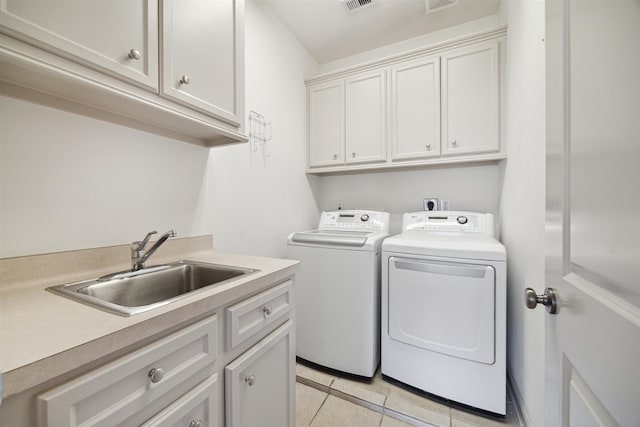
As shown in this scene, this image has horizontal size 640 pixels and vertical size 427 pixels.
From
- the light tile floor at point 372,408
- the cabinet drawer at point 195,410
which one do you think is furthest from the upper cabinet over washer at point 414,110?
the cabinet drawer at point 195,410

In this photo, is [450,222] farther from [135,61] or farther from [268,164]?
[135,61]

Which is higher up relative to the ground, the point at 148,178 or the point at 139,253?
the point at 148,178

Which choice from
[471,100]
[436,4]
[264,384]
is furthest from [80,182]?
[436,4]

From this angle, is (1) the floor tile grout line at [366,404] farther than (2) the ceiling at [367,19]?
No

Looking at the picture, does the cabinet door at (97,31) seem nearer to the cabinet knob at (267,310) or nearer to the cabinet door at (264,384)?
the cabinet knob at (267,310)

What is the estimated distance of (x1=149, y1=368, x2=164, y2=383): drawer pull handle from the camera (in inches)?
23.9

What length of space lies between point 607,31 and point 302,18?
2.26m

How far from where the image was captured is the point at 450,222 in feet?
6.75

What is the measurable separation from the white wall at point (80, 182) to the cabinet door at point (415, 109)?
5.40 ft

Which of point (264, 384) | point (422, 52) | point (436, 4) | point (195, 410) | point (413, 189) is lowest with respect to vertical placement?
point (264, 384)

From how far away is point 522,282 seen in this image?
140cm

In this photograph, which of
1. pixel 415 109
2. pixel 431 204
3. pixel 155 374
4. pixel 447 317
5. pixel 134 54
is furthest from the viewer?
pixel 431 204

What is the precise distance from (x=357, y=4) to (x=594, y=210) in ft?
7.29

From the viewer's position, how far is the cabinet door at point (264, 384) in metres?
0.83
